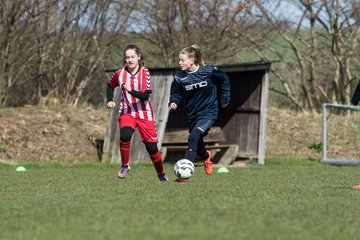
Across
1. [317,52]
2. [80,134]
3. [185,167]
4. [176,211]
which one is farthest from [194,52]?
[317,52]

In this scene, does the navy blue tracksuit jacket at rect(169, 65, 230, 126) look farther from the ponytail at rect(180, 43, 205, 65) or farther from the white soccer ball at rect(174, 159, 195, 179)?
the white soccer ball at rect(174, 159, 195, 179)

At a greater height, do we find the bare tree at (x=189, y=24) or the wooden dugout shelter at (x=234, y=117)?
the bare tree at (x=189, y=24)

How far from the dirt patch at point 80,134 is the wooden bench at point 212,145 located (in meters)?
1.78

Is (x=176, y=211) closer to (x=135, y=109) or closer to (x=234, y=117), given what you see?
(x=135, y=109)

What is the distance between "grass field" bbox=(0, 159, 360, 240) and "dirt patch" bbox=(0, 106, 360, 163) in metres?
7.63

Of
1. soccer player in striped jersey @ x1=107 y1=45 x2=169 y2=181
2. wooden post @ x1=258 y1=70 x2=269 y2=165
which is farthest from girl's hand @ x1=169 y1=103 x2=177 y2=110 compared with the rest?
wooden post @ x1=258 y1=70 x2=269 y2=165

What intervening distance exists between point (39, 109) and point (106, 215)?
47.6ft

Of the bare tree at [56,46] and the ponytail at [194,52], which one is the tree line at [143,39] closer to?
the bare tree at [56,46]

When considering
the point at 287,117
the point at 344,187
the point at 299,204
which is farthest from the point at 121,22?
the point at 299,204

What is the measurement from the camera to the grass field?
19.4 ft

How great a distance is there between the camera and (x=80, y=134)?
1995cm

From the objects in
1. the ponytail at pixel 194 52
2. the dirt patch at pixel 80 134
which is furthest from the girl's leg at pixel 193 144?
the dirt patch at pixel 80 134

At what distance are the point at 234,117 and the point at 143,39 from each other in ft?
18.4

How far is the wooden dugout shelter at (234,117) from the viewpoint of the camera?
17875 mm
